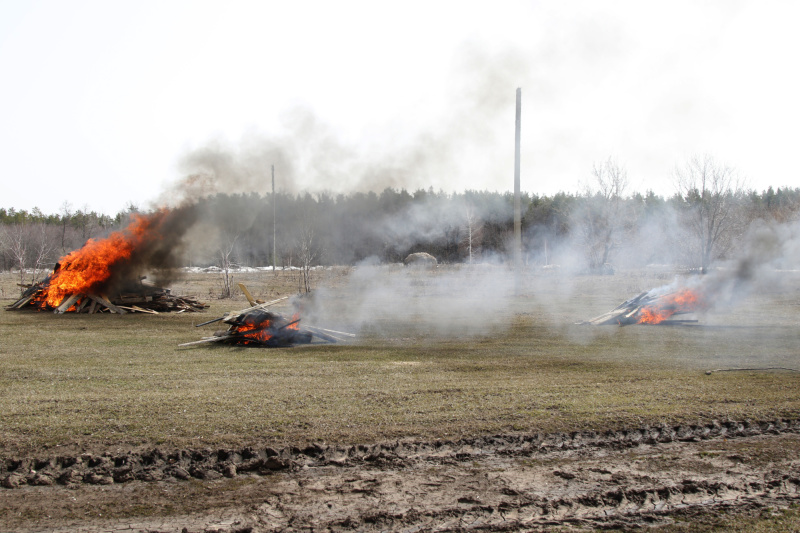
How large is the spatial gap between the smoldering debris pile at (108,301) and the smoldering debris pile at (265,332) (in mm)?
10636

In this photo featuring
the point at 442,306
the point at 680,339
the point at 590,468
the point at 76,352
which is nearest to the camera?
the point at 590,468

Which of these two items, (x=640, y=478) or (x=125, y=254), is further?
(x=125, y=254)

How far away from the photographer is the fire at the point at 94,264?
77.8ft

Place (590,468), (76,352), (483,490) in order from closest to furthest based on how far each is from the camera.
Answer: (483,490) < (590,468) < (76,352)

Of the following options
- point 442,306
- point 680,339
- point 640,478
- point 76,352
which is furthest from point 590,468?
point 442,306

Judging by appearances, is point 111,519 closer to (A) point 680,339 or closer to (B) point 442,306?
(A) point 680,339

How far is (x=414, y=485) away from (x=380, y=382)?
180 inches

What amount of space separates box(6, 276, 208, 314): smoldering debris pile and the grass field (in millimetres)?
3157

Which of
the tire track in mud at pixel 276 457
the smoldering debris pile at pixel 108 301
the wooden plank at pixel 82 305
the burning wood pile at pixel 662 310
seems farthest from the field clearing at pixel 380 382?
the smoldering debris pile at pixel 108 301

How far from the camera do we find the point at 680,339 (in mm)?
16234

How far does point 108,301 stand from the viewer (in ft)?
76.9

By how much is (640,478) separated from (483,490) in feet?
6.18

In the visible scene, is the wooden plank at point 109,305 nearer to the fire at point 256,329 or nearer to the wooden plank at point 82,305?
the wooden plank at point 82,305

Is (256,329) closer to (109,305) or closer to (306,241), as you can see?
(109,305)
